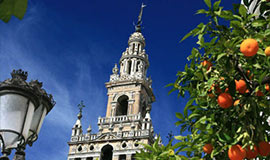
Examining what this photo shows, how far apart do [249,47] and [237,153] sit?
0.88m

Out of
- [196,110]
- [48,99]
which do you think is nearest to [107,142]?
[48,99]

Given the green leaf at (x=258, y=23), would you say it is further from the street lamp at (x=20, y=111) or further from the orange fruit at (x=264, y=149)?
the street lamp at (x=20, y=111)

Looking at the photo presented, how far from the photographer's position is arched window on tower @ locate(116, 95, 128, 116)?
41.5m

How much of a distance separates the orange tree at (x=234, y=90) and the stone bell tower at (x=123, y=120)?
33.4m

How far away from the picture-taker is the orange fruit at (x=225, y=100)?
9.67 feet

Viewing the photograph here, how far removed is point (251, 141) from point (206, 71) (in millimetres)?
887

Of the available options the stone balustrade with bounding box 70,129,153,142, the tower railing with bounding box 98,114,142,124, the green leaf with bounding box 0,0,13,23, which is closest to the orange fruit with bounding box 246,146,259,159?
the green leaf with bounding box 0,0,13,23

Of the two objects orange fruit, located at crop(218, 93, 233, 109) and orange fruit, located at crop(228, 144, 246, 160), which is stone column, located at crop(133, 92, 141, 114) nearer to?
orange fruit, located at crop(218, 93, 233, 109)

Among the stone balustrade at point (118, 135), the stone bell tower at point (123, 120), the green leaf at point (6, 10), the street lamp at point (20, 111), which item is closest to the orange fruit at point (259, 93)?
the green leaf at point (6, 10)

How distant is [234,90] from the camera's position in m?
3.01

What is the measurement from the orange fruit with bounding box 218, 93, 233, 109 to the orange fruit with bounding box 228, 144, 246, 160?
0.36m

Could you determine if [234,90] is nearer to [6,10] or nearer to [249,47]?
[249,47]

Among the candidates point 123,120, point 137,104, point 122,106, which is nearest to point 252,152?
point 123,120

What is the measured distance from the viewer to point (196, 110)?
134 inches
